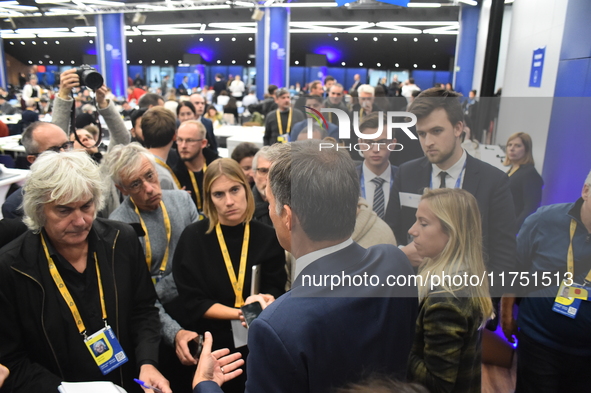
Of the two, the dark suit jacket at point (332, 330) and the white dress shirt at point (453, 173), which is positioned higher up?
the white dress shirt at point (453, 173)

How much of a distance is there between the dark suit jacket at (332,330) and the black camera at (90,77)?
7.47 feet

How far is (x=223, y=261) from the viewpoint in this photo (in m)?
1.83

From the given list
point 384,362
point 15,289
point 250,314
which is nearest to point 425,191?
point 384,362

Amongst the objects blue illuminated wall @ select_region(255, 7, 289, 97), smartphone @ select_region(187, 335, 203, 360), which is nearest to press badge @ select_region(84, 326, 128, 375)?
smartphone @ select_region(187, 335, 203, 360)

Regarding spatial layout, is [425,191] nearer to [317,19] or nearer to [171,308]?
[171,308]

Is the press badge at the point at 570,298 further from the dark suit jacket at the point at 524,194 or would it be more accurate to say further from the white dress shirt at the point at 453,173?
the white dress shirt at the point at 453,173

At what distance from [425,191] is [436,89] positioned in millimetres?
220

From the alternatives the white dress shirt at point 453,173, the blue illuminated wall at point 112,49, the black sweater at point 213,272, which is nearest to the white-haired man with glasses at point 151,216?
the black sweater at point 213,272

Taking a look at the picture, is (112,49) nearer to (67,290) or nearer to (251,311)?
(67,290)

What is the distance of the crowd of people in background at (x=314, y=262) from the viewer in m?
0.85

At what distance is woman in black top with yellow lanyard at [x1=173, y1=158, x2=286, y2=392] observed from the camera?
180 cm

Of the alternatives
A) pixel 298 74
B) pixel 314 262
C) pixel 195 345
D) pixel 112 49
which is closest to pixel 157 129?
pixel 195 345

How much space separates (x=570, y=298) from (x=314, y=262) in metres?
Result: 0.89

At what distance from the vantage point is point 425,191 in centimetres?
89
